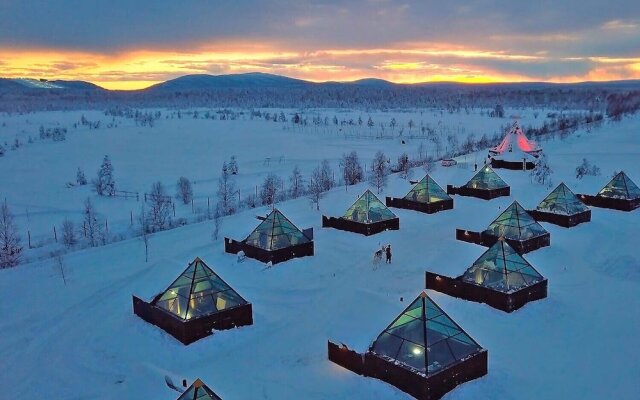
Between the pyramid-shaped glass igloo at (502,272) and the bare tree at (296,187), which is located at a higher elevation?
the pyramid-shaped glass igloo at (502,272)

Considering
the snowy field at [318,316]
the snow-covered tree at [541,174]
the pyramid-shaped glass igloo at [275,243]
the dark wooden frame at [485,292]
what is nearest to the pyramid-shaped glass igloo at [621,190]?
the snowy field at [318,316]

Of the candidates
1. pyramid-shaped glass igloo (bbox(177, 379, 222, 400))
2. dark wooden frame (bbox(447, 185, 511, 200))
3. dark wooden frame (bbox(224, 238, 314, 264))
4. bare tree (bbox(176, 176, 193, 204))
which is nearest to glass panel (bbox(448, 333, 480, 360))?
pyramid-shaped glass igloo (bbox(177, 379, 222, 400))

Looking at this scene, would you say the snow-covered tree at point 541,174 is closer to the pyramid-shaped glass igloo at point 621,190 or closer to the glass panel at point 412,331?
the pyramid-shaped glass igloo at point 621,190

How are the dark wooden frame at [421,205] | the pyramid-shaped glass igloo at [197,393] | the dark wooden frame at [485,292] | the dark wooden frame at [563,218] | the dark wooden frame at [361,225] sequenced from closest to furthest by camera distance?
1. the pyramid-shaped glass igloo at [197,393]
2. the dark wooden frame at [485,292]
3. the dark wooden frame at [361,225]
4. the dark wooden frame at [563,218]
5. the dark wooden frame at [421,205]

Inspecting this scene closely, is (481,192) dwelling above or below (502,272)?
below

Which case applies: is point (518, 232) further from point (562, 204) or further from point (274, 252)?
point (274, 252)

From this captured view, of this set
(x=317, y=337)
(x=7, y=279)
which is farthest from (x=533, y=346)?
(x=7, y=279)

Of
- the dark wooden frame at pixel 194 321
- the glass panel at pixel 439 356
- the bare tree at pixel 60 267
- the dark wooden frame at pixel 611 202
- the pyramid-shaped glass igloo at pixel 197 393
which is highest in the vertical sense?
the pyramid-shaped glass igloo at pixel 197 393

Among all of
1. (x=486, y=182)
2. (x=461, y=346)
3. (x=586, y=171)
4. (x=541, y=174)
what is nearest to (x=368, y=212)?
(x=486, y=182)
